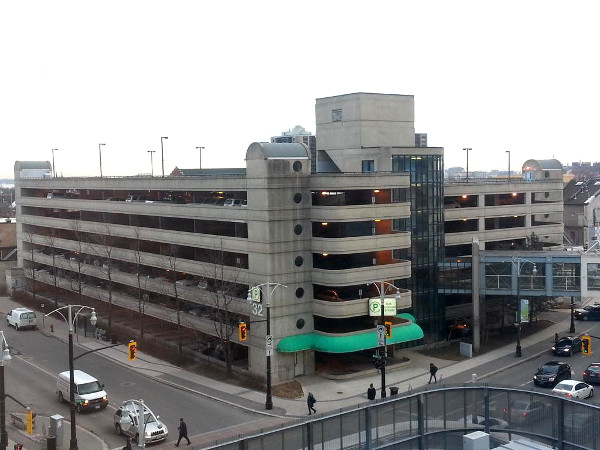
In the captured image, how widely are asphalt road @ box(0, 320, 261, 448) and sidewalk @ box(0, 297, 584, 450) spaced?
97 centimetres

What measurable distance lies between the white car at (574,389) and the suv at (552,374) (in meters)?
2.93

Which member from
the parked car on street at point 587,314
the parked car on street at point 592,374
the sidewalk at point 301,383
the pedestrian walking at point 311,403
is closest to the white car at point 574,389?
the parked car on street at point 592,374

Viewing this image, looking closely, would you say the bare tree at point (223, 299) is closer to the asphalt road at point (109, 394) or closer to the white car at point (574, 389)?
the asphalt road at point (109, 394)

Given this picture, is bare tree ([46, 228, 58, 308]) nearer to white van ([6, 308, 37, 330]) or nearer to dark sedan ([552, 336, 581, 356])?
white van ([6, 308, 37, 330])

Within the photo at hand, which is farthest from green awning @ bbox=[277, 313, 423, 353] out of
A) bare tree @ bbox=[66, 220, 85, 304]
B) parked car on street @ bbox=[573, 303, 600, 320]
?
bare tree @ bbox=[66, 220, 85, 304]

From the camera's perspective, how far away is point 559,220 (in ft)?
257

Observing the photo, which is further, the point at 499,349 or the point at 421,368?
the point at 499,349

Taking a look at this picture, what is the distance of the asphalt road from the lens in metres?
40.8

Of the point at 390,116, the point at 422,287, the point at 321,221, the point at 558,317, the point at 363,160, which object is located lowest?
the point at 558,317

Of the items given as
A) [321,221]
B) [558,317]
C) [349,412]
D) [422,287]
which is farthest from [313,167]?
[349,412]

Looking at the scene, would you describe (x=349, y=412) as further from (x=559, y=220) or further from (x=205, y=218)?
(x=559, y=220)

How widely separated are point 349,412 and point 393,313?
94.0 ft

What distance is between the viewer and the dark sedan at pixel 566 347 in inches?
2235

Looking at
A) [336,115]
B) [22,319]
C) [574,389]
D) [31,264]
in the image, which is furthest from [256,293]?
[31,264]
